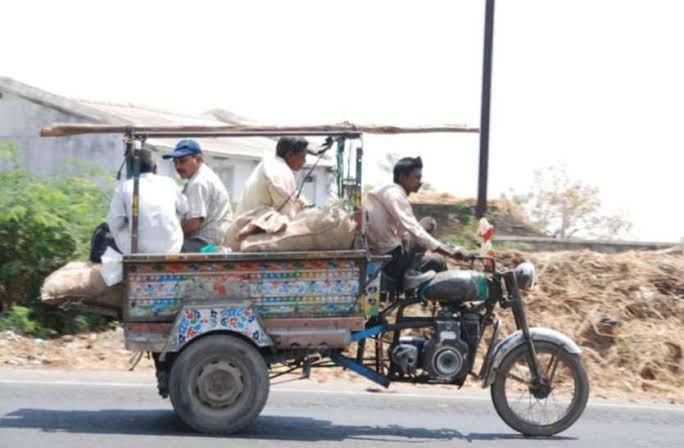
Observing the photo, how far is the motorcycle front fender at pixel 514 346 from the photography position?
784 cm

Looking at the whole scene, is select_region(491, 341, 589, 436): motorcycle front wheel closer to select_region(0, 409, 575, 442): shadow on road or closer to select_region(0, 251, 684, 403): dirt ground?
select_region(0, 409, 575, 442): shadow on road

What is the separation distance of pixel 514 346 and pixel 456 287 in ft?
1.94

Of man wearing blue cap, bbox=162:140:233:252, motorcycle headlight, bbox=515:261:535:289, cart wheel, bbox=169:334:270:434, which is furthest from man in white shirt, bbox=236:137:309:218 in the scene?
motorcycle headlight, bbox=515:261:535:289

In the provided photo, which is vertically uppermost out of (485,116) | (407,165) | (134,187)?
(485,116)

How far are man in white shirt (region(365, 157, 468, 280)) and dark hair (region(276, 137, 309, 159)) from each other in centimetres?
61

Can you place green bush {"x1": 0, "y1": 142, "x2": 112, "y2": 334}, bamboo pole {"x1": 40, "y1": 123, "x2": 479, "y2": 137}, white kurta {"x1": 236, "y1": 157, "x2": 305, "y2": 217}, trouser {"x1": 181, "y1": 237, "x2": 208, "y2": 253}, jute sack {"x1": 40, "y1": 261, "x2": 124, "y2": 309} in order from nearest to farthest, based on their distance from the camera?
bamboo pole {"x1": 40, "y1": 123, "x2": 479, "y2": 137} → jute sack {"x1": 40, "y1": 261, "x2": 124, "y2": 309} → white kurta {"x1": 236, "y1": 157, "x2": 305, "y2": 217} → trouser {"x1": 181, "y1": 237, "x2": 208, "y2": 253} → green bush {"x1": 0, "y1": 142, "x2": 112, "y2": 334}

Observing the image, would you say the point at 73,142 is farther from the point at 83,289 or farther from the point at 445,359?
the point at 445,359

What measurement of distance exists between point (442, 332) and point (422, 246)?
625 mm

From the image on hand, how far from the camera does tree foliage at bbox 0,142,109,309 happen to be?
12734 millimetres

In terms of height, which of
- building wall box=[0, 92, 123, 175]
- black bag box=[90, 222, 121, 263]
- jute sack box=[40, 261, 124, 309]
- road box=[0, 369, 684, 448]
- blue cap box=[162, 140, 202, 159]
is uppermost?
building wall box=[0, 92, 123, 175]

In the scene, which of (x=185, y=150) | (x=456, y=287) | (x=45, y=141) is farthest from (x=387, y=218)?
(x=45, y=141)

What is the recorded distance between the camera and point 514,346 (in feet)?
25.9

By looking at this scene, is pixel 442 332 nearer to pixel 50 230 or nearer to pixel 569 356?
pixel 569 356

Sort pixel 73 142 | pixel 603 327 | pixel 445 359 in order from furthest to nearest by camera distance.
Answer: pixel 73 142, pixel 603 327, pixel 445 359
